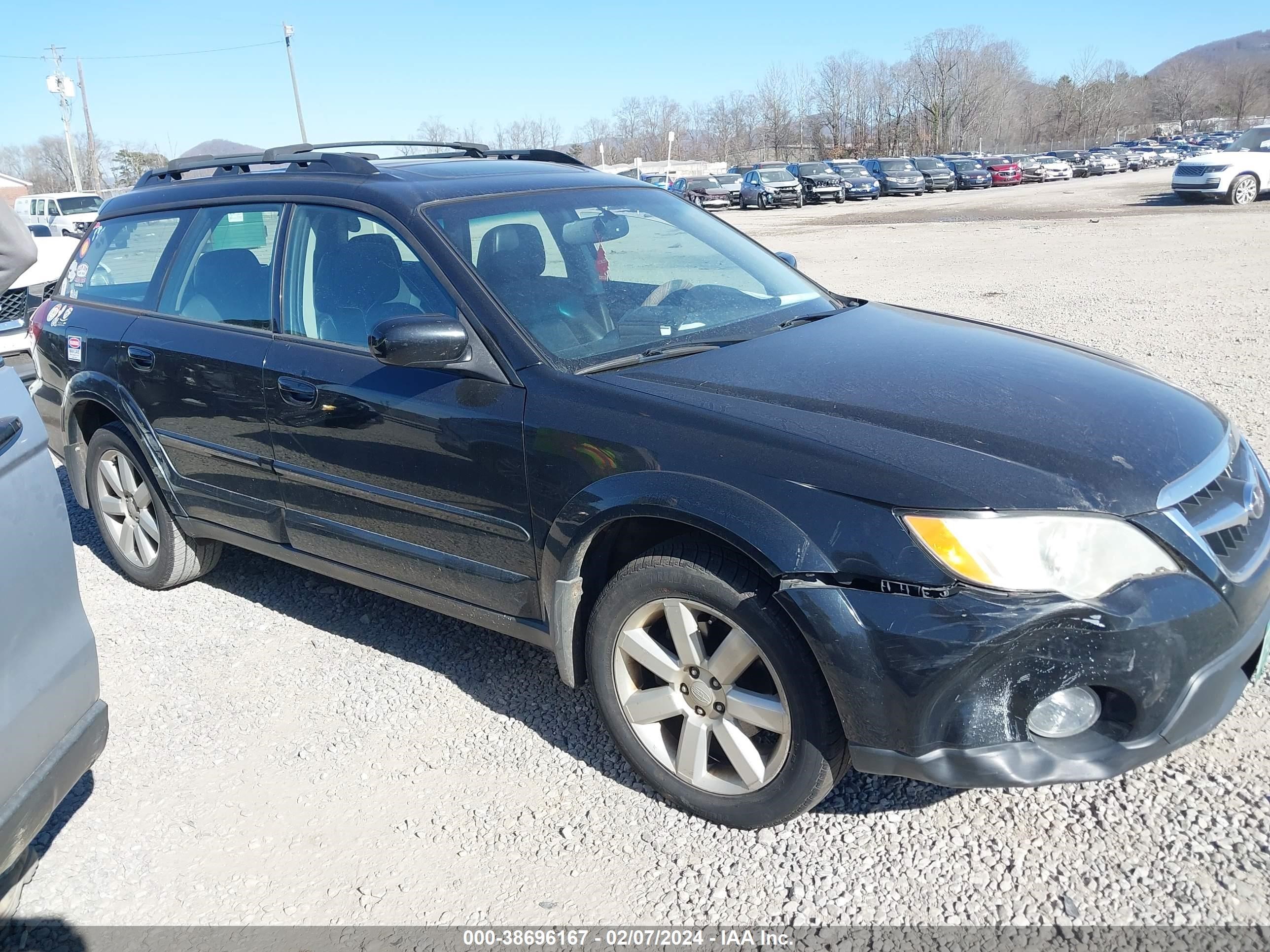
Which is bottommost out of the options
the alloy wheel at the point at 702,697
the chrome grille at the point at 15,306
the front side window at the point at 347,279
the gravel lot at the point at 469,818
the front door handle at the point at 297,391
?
the gravel lot at the point at 469,818

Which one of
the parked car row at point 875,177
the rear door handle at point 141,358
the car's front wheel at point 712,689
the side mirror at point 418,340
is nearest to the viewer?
the car's front wheel at point 712,689

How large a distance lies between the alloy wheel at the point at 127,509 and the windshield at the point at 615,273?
2.19 metres

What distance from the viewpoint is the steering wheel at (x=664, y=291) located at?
11.3 ft

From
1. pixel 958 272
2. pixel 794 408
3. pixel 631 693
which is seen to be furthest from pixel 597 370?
pixel 958 272

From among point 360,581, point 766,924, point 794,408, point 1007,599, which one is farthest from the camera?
point 360,581

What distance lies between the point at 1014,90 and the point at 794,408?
11257 cm

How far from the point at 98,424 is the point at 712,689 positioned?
3448 mm

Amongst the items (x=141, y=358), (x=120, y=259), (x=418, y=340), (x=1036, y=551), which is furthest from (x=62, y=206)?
(x=1036, y=551)

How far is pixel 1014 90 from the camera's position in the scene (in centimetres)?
10094

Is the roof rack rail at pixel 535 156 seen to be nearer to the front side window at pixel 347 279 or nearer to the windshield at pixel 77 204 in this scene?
the front side window at pixel 347 279

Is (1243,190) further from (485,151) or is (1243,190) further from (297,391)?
(297,391)

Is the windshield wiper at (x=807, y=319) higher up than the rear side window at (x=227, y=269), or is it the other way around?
the rear side window at (x=227, y=269)

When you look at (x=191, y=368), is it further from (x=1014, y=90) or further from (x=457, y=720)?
(x=1014, y=90)

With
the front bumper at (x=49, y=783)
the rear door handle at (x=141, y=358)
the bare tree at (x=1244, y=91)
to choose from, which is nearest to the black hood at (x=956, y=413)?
the front bumper at (x=49, y=783)
